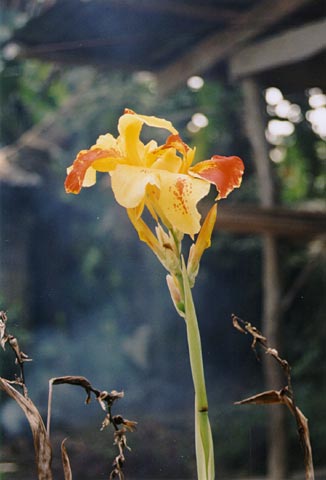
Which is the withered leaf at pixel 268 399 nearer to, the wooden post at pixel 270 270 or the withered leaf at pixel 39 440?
the withered leaf at pixel 39 440

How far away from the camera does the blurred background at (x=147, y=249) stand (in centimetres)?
227

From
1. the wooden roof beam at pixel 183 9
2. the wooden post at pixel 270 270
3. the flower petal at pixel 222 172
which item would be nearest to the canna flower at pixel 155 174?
the flower petal at pixel 222 172

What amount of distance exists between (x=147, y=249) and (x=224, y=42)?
1.35 m

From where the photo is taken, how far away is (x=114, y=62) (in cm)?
245

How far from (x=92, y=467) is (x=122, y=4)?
1120 mm

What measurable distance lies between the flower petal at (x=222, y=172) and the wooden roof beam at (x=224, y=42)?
5.68 feet

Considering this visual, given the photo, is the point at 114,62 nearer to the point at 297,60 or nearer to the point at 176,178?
the point at 297,60

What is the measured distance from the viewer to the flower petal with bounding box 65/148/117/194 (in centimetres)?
38

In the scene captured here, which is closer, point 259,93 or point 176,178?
point 176,178

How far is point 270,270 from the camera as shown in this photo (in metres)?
2.55

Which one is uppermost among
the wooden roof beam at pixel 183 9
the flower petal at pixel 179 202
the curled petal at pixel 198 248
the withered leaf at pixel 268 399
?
the wooden roof beam at pixel 183 9

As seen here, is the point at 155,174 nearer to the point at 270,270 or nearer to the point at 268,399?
the point at 268,399

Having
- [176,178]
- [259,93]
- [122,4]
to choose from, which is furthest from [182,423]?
[176,178]

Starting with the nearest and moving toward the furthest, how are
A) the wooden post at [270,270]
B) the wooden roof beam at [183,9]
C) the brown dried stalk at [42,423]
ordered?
the brown dried stalk at [42,423], the wooden roof beam at [183,9], the wooden post at [270,270]
